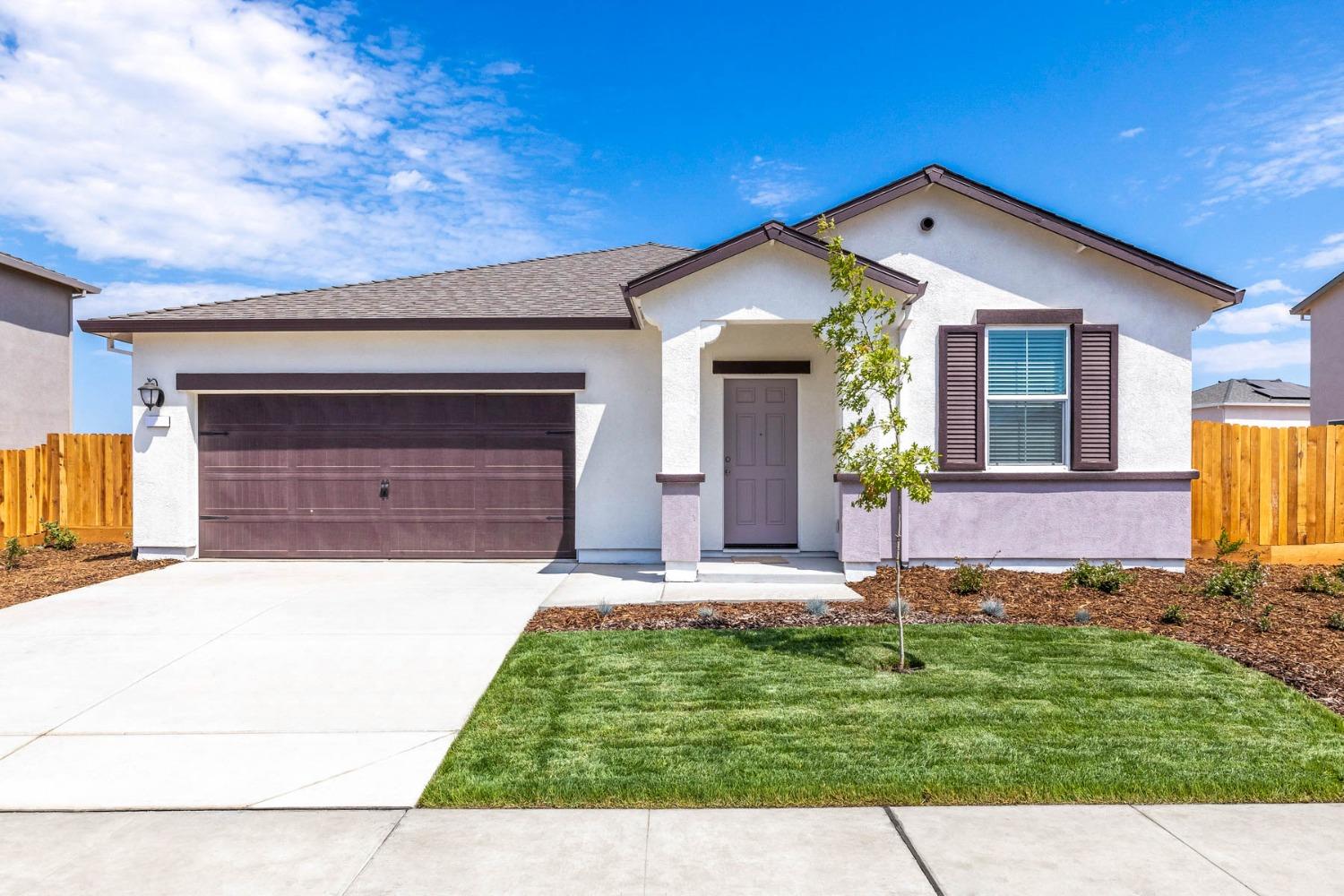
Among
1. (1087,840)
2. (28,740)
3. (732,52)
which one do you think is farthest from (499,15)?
(1087,840)

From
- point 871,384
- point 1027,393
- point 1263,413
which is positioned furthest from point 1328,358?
point 871,384

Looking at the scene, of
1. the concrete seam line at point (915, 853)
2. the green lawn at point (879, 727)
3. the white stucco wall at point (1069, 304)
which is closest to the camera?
the concrete seam line at point (915, 853)

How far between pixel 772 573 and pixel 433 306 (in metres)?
6.19

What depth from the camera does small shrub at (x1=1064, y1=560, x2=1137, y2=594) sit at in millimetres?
8320

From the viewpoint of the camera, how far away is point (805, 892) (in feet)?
9.53

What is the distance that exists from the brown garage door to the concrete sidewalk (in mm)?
7107

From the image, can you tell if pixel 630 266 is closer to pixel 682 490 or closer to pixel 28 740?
pixel 682 490

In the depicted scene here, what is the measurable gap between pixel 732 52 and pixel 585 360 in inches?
259

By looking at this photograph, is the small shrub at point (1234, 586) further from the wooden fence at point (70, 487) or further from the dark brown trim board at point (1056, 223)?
the wooden fence at point (70, 487)

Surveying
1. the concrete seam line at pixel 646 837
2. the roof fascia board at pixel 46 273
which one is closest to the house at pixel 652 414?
the concrete seam line at pixel 646 837

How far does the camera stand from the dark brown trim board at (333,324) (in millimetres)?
10211

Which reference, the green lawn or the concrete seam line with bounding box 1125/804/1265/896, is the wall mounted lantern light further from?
the concrete seam line with bounding box 1125/804/1265/896

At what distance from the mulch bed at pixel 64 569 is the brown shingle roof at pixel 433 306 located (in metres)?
3.31

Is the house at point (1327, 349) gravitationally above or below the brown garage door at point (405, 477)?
above
